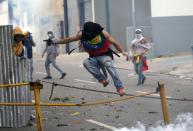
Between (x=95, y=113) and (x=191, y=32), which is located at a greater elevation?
(x=191, y=32)

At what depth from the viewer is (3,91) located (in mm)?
8523

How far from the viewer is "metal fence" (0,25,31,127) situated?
8.40 meters

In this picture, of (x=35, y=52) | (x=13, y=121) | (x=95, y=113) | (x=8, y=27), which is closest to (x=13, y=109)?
(x=13, y=121)

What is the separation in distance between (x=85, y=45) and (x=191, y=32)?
16903 millimetres

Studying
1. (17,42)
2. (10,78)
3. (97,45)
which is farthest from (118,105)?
(10,78)

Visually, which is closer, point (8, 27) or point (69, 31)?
point (8, 27)

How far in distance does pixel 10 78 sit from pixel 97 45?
178 cm

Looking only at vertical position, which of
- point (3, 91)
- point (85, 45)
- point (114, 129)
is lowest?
point (114, 129)

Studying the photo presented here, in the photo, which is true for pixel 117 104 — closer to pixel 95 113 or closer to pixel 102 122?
pixel 95 113

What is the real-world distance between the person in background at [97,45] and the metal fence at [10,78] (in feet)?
3.53

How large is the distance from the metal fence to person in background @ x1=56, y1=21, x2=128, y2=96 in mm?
1075

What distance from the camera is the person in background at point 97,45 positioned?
30.4 feet

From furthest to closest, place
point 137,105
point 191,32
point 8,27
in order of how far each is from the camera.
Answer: point 191,32 → point 137,105 → point 8,27

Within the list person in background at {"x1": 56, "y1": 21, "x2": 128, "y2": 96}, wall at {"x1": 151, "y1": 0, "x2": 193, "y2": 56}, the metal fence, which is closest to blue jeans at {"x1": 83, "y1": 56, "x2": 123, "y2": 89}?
person in background at {"x1": 56, "y1": 21, "x2": 128, "y2": 96}
